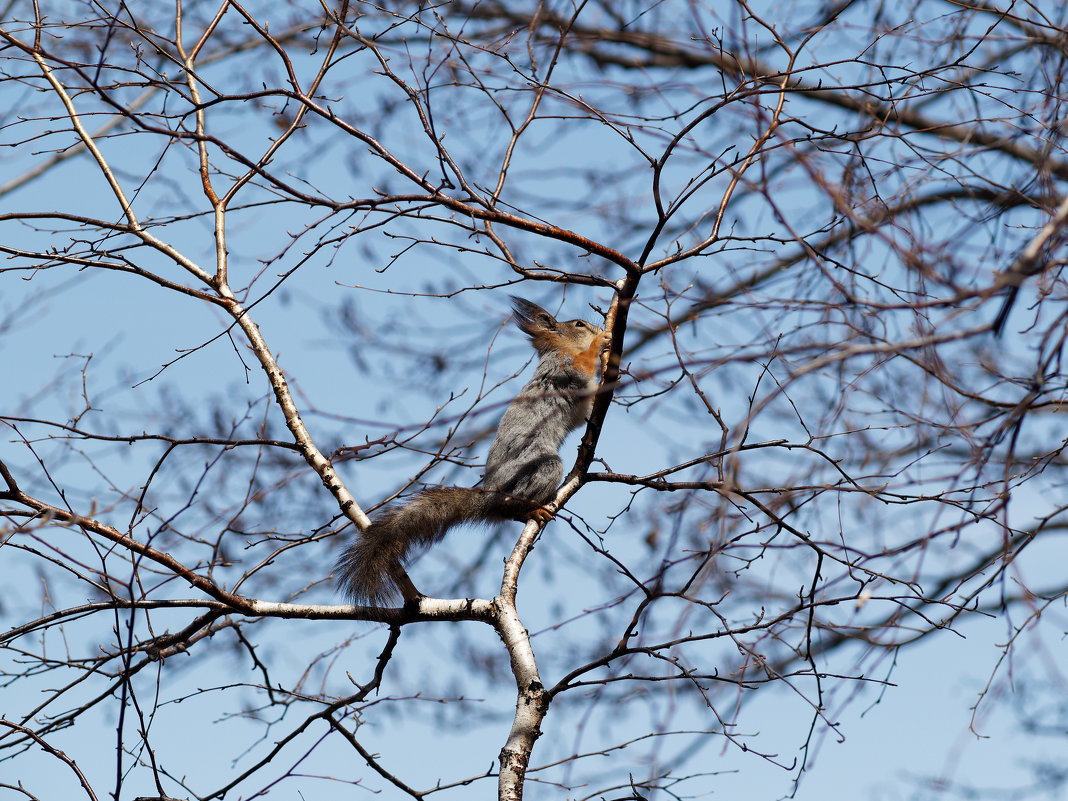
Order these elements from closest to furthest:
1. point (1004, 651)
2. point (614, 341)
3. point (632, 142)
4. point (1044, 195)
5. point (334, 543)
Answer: point (1004, 651)
point (1044, 195)
point (632, 142)
point (614, 341)
point (334, 543)

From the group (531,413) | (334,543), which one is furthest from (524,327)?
(334,543)

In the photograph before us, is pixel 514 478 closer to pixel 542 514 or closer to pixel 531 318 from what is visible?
pixel 542 514

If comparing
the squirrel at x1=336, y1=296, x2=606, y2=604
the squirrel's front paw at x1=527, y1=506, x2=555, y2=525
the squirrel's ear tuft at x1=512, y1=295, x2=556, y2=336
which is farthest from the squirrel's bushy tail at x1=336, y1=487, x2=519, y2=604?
the squirrel's ear tuft at x1=512, y1=295, x2=556, y2=336

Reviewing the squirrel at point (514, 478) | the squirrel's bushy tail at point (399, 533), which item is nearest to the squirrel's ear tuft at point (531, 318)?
the squirrel at point (514, 478)

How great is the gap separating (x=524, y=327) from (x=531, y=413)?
0.62 meters

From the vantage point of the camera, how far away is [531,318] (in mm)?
4996

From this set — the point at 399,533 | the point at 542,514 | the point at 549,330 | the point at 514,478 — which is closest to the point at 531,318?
the point at 549,330

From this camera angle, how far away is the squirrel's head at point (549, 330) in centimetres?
487

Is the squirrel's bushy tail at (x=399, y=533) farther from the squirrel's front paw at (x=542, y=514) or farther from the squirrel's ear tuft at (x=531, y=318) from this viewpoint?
the squirrel's ear tuft at (x=531, y=318)

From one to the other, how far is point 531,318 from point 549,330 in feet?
0.42

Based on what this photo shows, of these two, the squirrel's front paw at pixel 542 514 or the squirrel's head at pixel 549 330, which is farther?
the squirrel's head at pixel 549 330

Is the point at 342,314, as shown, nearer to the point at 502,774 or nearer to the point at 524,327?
the point at 524,327

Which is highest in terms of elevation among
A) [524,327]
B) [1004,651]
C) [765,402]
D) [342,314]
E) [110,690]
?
[342,314]

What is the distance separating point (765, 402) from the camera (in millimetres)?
1500
